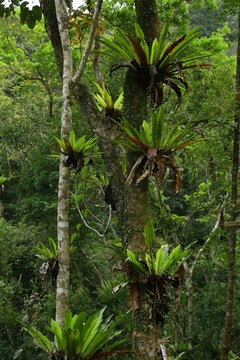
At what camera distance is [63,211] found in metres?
2.21

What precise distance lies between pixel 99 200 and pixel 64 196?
136 inches

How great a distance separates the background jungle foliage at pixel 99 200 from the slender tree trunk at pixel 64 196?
29 cm

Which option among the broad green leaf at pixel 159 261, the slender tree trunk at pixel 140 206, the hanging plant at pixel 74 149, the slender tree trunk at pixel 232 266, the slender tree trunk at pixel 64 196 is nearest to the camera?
the slender tree trunk at pixel 140 206

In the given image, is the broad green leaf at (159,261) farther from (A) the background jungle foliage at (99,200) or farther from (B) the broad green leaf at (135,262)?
(A) the background jungle foliage at (99,200)

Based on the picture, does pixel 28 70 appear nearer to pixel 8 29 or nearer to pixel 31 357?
pixel 8 29

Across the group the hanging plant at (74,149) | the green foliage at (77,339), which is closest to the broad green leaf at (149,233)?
the green foliage at (77,339)

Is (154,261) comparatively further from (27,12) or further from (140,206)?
(27,12)

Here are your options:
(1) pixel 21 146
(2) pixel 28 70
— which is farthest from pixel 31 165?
(2) pixel 28 70

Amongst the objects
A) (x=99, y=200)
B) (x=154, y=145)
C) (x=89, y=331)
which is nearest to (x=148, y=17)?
(x=154, y=145)

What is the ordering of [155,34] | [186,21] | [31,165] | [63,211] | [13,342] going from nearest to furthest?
1. [155,34]
2. [63,211]
3. [186,21]
4. [13,342]
5. [31,165]

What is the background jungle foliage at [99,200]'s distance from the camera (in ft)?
12.7

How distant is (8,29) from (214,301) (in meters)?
7.73

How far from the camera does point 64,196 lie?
2227 millimetres

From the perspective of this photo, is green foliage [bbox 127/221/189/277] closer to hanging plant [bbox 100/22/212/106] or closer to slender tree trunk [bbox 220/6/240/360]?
hanging plant [bbox 100/22/212/106]
